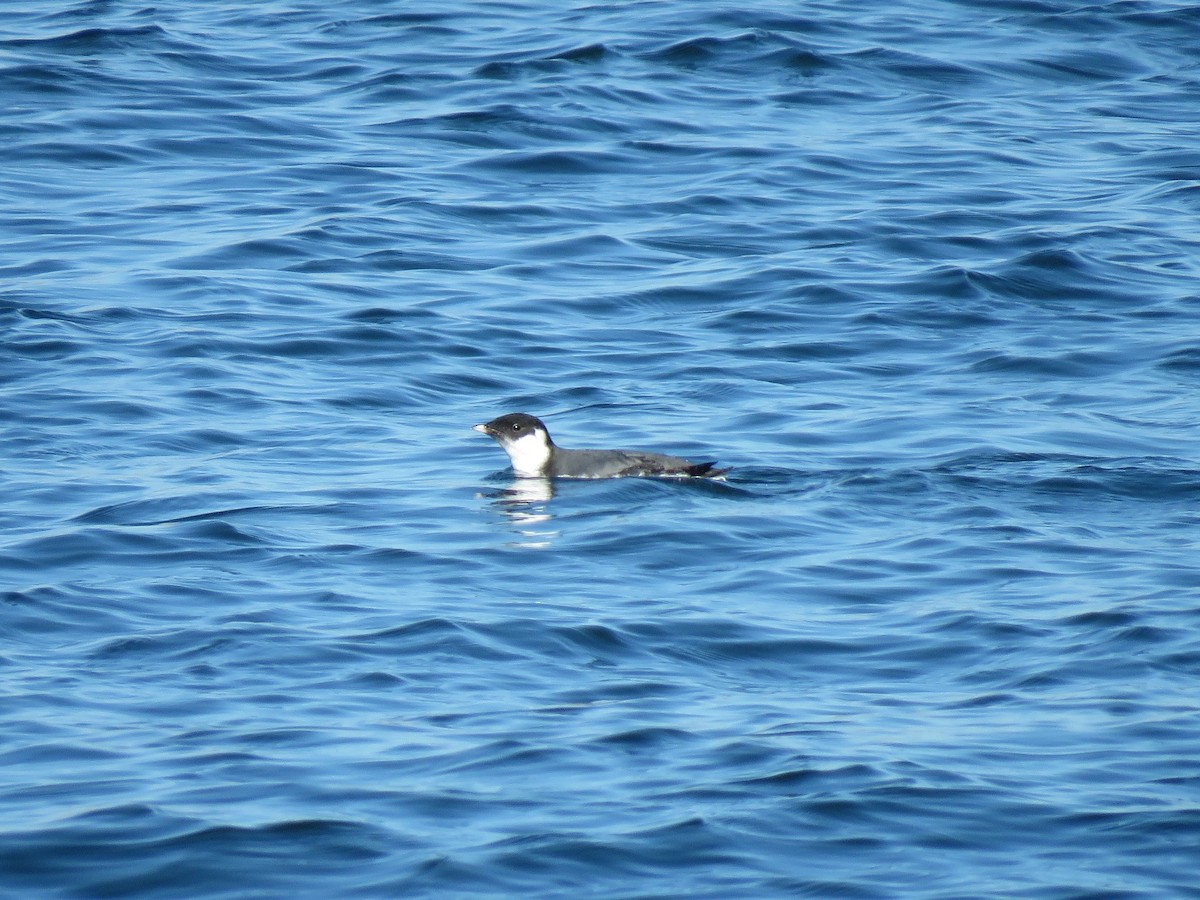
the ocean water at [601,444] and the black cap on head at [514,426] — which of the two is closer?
the ocean water at [601,444]

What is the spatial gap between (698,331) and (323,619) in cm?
698

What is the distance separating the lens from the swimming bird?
41.2ft

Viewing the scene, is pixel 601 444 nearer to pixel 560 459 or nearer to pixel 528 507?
pixel 560 459

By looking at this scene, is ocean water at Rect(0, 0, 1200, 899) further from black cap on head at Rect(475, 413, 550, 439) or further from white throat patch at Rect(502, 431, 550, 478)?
black cap on head at Rect(475, 413, 550, 439)

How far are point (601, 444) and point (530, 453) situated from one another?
3.50ft

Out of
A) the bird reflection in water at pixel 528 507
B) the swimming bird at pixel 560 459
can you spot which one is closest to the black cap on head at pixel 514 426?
the swimming bird at pixel 560 459

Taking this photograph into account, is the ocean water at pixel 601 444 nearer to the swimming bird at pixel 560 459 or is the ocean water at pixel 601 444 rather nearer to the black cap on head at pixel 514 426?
the swimming bird at pixel 560 459

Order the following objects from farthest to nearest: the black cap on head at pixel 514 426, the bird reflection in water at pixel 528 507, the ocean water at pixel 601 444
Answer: the black cap on head at pixel 514 426 < the bird reflection in water at pixel 528 507 < the ocean water at pixel 601 444

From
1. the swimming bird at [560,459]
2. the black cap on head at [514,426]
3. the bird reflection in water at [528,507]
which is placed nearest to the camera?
the bird reflection in water at [528,507]

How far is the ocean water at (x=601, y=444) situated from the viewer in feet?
23.7

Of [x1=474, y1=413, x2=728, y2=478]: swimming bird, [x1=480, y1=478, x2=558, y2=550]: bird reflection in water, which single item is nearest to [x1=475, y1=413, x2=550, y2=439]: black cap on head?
[x1=474, y1=413, x2=728, y2=478]: swimming bird

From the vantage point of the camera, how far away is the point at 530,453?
12.9 meters

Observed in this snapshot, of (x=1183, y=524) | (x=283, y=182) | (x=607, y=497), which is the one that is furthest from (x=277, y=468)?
(x=283, y=182)

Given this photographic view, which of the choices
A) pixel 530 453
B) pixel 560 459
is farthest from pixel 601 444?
pixel 530 453
